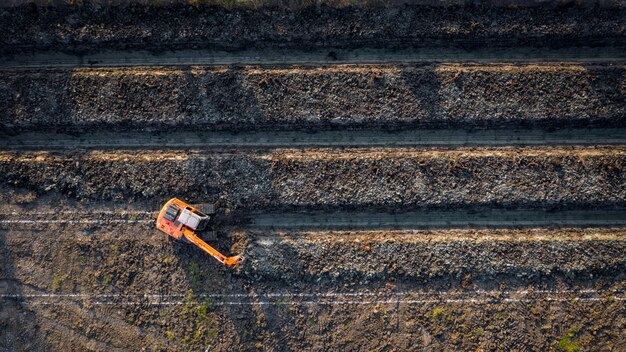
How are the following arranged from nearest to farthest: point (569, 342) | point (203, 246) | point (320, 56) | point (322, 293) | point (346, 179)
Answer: point (203, 246), point (569, 342), point (322, 293), point (346, 179), point (320, 56)

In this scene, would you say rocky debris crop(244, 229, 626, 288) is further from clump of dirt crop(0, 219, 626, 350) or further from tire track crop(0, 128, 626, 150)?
tire track crop(0, 128, 626, 150)

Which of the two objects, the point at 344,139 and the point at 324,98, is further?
the point at 344,139

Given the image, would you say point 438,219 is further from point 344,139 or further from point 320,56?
point 320,56

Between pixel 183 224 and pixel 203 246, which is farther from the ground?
pixel 183 224

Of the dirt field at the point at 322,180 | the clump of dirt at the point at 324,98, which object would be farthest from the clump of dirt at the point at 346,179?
the clump of dirt at the point at 324,98

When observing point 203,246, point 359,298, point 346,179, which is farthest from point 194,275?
point 346,179

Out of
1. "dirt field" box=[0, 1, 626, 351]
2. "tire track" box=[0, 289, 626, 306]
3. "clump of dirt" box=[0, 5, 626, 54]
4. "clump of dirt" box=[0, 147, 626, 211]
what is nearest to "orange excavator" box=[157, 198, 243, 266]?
"dirt field" box=[0, 1, 626, 351]

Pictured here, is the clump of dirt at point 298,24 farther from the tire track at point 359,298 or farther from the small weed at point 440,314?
the small weed at point 440,314
